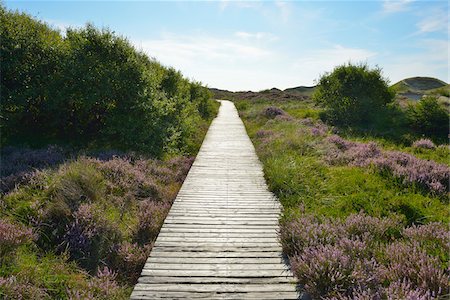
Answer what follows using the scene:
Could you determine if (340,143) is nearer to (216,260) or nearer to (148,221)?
(148,221)

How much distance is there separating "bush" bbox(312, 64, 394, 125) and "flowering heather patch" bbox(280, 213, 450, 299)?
1745cm

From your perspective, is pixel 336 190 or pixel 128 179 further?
pixel 128 179

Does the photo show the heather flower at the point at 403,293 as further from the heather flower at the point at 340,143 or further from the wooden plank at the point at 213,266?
the heather flower at the point at 340,143

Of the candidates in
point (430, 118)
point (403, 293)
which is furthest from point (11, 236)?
point (430, 118)

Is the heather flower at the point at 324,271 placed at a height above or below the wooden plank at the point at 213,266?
above

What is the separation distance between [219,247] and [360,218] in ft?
8.91

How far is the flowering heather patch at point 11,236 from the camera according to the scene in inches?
179

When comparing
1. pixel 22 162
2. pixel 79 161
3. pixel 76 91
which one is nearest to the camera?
pixel 79 161

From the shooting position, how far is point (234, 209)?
7.61 meters

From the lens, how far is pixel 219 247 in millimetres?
5660

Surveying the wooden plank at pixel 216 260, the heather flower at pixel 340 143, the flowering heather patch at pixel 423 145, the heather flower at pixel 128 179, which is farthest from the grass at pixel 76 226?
the flowering heather patch at pixel 423 145

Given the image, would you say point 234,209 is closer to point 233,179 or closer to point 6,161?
point 233,179

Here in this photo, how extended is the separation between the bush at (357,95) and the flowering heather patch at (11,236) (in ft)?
67.3

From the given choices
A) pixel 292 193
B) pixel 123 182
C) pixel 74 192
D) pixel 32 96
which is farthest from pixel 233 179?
pixel 32 96
